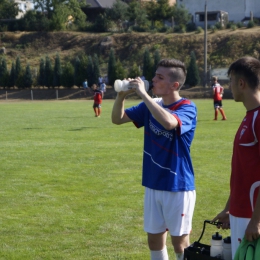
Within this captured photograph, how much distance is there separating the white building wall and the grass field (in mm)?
76523

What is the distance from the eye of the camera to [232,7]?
93.6m

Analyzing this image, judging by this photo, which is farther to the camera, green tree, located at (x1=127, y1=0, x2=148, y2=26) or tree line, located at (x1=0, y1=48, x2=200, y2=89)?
green tree, located at (x1=127, y1=0, x2=148, y2=26)

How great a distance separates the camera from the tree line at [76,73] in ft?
216

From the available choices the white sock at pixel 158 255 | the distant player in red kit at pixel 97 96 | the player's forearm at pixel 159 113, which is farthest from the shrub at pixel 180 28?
the player's forearm at pixel 159 113

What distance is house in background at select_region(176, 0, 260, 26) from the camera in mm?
90750

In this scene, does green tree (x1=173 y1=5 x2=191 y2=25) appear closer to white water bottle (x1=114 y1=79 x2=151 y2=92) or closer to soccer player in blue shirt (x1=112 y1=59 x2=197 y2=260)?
soccer player in blue shirt (x1=112 y1=59 x2=197 y2=260)

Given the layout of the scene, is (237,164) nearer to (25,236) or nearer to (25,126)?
(25,236)

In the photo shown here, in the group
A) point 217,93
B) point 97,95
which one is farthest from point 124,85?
point 97,95

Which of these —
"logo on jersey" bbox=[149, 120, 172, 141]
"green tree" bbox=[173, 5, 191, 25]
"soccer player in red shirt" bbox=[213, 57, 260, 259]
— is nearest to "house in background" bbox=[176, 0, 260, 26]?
"green tree" bbox=[173, 5, 191, 25]

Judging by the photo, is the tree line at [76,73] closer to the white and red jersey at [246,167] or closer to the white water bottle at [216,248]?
the white water bottle at [216,248]

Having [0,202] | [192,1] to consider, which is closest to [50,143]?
[0,202]

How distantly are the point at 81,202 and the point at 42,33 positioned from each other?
284 feet

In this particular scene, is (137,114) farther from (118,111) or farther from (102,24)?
(102,24)

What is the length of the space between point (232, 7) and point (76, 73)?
120 feet
